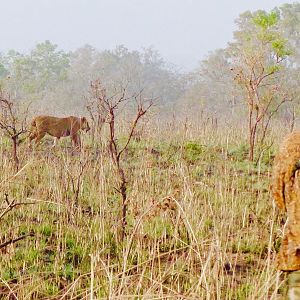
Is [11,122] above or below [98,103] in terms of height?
below

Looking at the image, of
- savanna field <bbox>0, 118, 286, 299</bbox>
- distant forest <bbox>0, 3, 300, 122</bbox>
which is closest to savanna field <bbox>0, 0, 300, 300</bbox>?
savanna field <bbox>0, 118, 286, 299</bbox>

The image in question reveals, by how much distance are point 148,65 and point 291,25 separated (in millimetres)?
9969

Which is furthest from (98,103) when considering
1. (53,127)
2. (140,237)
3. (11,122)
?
(140,237)

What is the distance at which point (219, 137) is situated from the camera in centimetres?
981

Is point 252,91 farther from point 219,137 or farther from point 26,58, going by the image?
point 26,58

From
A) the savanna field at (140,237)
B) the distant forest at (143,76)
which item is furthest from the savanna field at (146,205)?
the distant forest at (143,76)

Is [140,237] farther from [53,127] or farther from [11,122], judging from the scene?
[53,127]

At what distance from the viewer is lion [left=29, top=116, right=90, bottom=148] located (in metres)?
9.05

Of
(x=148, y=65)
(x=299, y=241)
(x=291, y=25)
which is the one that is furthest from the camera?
(x=148, y=65)

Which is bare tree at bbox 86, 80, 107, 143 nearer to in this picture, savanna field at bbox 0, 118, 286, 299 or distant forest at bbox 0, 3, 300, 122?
savanna field at bbox 0, 118, 286, 299

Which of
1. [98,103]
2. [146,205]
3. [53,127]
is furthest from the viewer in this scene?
[53,127]

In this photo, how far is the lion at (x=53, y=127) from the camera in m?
9.05

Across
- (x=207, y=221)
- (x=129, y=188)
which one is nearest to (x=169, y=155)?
(x=129, y=188)

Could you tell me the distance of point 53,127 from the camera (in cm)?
916
